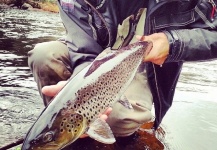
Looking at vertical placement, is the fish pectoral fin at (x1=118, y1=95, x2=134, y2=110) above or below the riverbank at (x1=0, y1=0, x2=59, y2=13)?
above

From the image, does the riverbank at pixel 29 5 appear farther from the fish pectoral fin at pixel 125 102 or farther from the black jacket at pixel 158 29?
the fish pectoral fin at pixel 125 102

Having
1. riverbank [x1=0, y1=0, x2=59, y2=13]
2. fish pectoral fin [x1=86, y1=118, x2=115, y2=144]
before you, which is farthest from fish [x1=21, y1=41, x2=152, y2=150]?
riverbank [x1=0, y1=0, x2=59, y2=13]

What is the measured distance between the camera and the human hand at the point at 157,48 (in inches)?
83.4

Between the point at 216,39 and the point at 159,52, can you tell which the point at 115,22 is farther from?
the point at 216,39

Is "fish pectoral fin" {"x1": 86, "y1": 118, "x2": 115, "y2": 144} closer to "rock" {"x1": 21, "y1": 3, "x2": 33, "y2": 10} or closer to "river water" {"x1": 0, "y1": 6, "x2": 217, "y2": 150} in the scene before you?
"river water" {"x1": 0, "y1": 6, "x2": 217, "y2": 150}

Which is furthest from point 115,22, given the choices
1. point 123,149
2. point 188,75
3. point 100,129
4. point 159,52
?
point 188,75

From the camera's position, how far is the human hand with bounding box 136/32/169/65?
2.12 metres

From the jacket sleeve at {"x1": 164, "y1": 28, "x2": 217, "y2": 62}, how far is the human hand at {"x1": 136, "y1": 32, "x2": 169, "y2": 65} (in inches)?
1.4

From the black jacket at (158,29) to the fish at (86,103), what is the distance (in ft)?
1.38

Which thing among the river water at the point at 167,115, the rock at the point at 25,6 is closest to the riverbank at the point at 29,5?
the rock at the point at 25,6

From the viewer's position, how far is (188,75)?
5.12 meters

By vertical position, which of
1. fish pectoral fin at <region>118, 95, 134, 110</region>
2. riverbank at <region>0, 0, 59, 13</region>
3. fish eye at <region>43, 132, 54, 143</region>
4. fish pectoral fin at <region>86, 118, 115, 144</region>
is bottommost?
riverbank at <region>0, 0, 59, 13</region>

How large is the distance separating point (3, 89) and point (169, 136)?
1570mm

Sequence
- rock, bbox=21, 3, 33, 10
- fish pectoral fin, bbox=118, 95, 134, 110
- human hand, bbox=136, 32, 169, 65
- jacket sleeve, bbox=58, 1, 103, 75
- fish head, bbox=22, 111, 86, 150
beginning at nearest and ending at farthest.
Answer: fish head, bbox=22, 111, 86, 150, fish pectoral fin, bbox=118, 95, 134, 110, human hand, bbox=136, 32, 169, 65, jacket sleeve, bbox=58, 1, 103, 75, rock, bbox=21, 3, 33, 10
